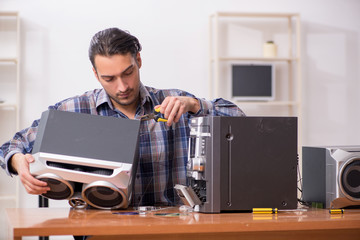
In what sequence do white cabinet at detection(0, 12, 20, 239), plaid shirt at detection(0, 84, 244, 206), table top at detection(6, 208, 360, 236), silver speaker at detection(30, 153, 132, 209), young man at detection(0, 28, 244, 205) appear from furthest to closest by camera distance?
white cabinet at detection(0, 12, 20, 239) < plaid shirt at detection(0, 84, 244, 206) < young man at detection(0, 28, 244, 205) < silver speaker at detection(30, 153, 132, 209) < table top at detection(6, 208, 360, 236)

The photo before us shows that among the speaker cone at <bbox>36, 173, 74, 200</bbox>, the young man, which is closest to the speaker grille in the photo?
the speaker cone at <bbox>36, 173, 74, 200</bbox>

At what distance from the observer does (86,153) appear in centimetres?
155

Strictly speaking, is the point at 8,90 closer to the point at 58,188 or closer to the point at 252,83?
A: the point at 252,83

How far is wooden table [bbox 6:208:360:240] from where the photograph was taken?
1325 mm

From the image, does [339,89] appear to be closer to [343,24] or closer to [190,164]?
[343,24]

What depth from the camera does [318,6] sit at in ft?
14.8

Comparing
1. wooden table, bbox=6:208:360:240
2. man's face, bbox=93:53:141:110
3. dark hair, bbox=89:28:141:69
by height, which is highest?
dark hair, bbox=89:28:141:69

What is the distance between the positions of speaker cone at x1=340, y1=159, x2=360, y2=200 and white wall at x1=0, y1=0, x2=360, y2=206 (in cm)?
253

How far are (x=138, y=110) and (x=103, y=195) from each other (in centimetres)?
56

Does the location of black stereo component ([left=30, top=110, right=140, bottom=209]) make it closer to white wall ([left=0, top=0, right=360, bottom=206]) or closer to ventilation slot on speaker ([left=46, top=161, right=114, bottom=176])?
ventilation slot on speaker ([left=46, top=161, right=114, bottom=176])

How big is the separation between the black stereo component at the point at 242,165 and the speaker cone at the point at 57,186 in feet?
1.12

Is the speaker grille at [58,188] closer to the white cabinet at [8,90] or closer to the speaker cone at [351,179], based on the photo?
the speaker cone at [351,179]

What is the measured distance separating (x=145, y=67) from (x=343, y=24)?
1743 millimetres

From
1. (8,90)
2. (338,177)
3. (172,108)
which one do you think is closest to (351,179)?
(338,177)
